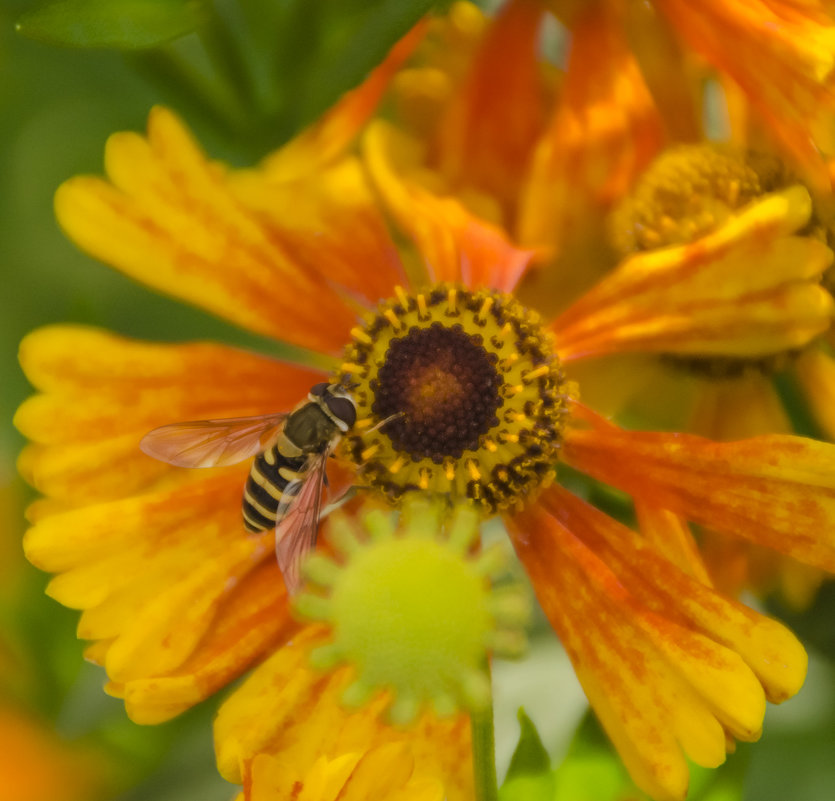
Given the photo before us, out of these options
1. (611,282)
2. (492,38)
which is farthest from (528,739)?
(492,38)

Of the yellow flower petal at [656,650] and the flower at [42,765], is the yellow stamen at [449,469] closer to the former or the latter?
the yellow flower petal at [656,650]

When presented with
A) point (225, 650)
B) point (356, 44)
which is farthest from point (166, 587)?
point (356, 44)

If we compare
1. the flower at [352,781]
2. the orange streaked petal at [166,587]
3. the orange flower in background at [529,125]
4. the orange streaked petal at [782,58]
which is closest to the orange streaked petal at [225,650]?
the orange streaked petal at [166,587]

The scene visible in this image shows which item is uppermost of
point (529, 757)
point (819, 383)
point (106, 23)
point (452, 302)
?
point (106, 23)

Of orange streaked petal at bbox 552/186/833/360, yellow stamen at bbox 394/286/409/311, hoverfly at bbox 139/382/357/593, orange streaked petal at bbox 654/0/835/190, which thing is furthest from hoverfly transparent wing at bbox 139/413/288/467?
orange streaked petal at bbox 654/0/835/190

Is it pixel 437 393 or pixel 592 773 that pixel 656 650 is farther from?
pixel 437 393

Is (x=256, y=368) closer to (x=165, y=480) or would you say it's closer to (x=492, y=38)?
(x=165, y=480)

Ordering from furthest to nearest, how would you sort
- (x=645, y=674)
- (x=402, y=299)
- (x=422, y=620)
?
(x=402, y=299) → (x=645, y=674) → (x=422, y=620)
